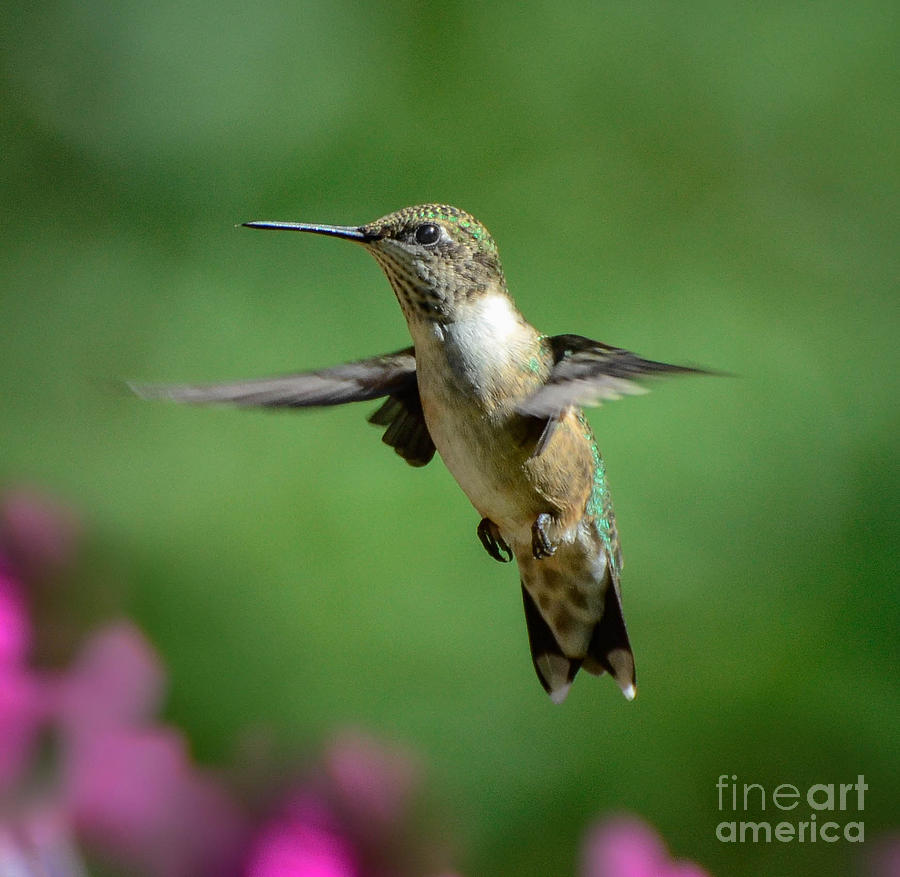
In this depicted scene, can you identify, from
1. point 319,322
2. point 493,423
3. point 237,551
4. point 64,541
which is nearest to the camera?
point 493,423

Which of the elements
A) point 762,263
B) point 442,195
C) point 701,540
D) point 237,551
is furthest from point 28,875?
point 762,263

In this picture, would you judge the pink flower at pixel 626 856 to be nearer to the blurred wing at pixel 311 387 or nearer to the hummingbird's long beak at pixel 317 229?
the blurred wing at pixel 311 387

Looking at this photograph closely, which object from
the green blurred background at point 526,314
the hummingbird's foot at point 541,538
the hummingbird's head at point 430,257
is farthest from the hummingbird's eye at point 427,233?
the green blurred background at point 526,314

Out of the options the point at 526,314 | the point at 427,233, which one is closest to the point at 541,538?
the point at 427,233

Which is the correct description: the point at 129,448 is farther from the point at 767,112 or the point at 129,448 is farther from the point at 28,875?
the point at 767,112

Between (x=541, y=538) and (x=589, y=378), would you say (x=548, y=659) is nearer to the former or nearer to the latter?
(x=541, y=538)

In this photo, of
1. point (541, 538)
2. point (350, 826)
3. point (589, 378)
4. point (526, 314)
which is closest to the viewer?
point (589, 378)

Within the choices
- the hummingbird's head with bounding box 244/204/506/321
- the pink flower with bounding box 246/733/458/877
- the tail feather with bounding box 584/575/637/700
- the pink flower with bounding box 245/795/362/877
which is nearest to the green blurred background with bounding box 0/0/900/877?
the pink flower with bounding box 246/733/458/877
